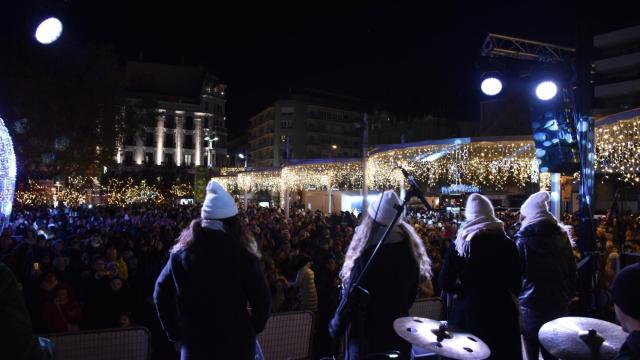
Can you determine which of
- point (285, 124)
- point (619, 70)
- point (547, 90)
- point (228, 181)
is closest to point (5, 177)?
point (547, 90)

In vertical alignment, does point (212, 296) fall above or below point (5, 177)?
below

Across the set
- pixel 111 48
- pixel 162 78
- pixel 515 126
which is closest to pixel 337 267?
pixel 111 48

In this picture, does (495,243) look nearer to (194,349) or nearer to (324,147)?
(194,349)

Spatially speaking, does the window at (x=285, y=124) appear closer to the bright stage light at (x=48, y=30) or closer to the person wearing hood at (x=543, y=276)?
the bright stage light at (x=48, y=30)

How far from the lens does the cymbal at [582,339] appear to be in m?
2.45

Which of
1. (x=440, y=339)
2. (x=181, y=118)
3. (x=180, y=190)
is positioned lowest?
(x=440, y=339)

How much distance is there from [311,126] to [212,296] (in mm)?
83120

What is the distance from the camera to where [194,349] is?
3109 mm

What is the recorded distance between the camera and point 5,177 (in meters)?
3.09

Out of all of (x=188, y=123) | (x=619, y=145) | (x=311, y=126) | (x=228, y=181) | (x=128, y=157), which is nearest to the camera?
(x=619, y=145)

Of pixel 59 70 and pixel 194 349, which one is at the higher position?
pixel 59 70

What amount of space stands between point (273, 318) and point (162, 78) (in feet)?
269

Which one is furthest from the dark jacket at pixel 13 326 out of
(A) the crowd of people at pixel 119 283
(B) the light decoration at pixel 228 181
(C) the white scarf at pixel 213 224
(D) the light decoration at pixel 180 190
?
(D) the light decoration at pixel 180 190

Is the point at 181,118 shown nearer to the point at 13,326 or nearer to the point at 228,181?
the point at 228,181
